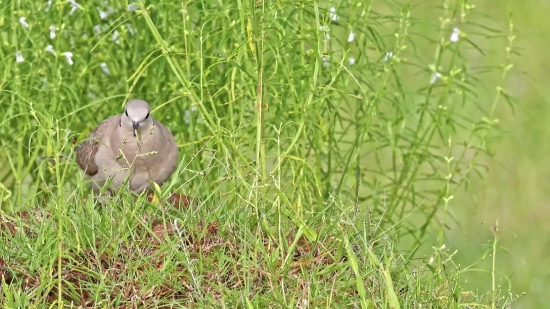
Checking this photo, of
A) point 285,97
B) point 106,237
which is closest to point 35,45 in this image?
point 285,97

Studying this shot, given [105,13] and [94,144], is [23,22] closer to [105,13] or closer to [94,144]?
[105,13]

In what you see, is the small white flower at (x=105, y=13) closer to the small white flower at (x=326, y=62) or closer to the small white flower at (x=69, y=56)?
the small white flower at (x=69, y=56)

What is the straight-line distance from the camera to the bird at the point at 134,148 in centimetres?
555

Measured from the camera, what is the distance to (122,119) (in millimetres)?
5656

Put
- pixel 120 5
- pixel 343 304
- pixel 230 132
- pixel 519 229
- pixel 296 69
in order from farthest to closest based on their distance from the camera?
pixel 519 229 → pixel 120 5 → pixel 296 69 → pixel 230 132 → pixel 343 304

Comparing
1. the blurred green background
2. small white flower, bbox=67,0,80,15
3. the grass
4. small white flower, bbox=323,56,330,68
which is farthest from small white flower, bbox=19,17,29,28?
the blurred green background

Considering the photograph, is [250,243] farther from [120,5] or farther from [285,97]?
[120,5]

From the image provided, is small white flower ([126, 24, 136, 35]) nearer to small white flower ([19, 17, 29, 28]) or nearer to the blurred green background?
→ small white flower ([19, 17, 29, 28])

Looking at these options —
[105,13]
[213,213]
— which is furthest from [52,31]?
[213,213]

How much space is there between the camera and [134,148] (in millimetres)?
5789

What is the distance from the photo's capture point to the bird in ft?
18.2

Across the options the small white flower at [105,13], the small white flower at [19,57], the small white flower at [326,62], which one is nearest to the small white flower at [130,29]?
the small white flower at [105,13]

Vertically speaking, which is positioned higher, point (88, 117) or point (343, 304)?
point (343, 304)

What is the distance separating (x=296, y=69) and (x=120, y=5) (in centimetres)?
141
